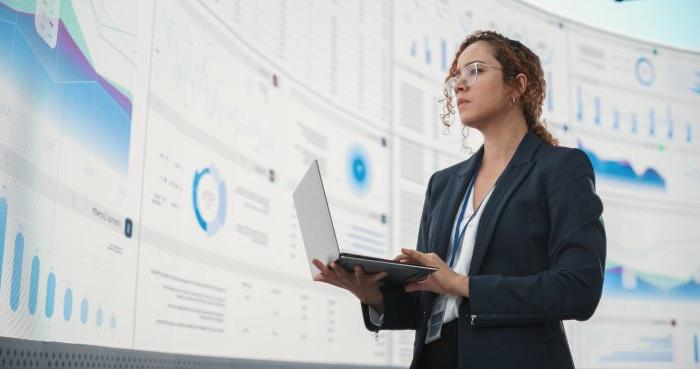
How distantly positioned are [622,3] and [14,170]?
133 inches

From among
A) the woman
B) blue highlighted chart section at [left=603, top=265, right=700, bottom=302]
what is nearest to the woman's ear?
the woman

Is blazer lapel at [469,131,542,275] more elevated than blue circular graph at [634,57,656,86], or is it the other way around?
blue circular graph at [634,57,656,86]

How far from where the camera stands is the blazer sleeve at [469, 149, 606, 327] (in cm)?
114

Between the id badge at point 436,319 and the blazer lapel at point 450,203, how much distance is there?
0.25 feet

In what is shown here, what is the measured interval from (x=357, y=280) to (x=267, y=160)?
999 millimetres

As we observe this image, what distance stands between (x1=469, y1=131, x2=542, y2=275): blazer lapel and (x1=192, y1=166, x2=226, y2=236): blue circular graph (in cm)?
83

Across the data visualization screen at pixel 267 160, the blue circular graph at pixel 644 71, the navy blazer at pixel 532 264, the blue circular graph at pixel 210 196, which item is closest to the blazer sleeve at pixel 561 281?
the navy blazer at pixel 532 264

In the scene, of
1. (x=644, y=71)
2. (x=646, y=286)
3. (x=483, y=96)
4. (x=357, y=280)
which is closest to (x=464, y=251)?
(x=357, y=280)

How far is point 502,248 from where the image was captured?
1.22 metres

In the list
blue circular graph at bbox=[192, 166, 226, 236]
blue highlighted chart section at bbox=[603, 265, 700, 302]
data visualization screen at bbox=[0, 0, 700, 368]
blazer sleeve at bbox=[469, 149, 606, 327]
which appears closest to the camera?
blazer sleeve at bbox=[469, 149, 606, 327]

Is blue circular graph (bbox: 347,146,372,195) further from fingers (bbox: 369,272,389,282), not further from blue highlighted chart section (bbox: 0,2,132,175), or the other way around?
fingers (bbox: 369,272,389,282)

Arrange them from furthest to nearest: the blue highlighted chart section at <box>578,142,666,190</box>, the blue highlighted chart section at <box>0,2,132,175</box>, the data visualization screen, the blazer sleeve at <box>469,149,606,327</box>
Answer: the blue highlighted chart section at <box>578,142,666,190</box> < the data visualization screen < the blue highlighted chart section at <box>0,2,132,175</box> < the blazer sleeve at <box>469,149,606,327</box>

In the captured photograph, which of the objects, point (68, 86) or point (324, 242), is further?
point (68, 86)

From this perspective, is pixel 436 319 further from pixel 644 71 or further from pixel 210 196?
pixel 644 71
